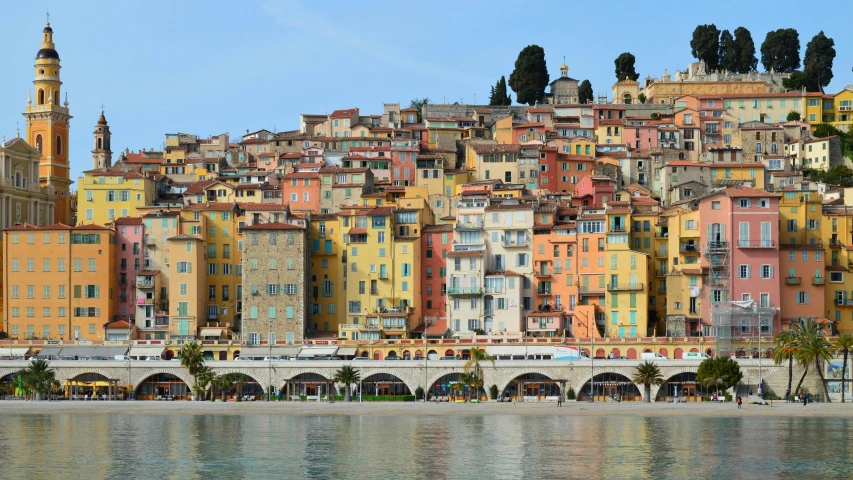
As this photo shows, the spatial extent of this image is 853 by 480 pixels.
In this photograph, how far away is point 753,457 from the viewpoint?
73.3 metres

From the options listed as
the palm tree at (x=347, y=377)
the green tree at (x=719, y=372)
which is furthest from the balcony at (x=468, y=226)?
the green tree at (x=719, y=372)

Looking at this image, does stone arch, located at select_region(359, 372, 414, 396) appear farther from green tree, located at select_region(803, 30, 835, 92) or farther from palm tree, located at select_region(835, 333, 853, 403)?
green tree, located at select_region(803, 30, 835, 92)

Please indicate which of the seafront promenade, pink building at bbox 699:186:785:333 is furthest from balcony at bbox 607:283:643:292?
the seafront promenade

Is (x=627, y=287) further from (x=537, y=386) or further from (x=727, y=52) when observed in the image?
(x=727, y=52)

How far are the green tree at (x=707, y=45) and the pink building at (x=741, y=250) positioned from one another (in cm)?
6567

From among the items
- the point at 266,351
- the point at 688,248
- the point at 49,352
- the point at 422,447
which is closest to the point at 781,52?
the point at 688,248

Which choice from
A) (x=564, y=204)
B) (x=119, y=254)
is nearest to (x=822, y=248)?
(x=564, y=204)

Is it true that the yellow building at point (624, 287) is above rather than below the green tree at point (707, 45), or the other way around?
below

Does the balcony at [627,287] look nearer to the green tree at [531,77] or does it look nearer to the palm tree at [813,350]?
the palm tree at [813,350]

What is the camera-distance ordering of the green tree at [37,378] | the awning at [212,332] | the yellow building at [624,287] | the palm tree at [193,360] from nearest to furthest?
the green tree at [37,378] < the palm tree at [193,360] < the yellow building at [624,287] < the awning at [212,332]

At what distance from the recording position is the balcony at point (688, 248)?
11069cm

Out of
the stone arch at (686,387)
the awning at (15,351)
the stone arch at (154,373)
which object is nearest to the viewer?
the stone arch at (686,387)

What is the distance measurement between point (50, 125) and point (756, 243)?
68.9 metres

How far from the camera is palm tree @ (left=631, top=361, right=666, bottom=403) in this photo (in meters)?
97.6
